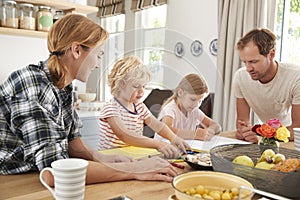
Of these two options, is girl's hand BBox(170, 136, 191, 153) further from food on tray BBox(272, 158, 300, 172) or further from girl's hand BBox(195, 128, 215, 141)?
food on tray BBox(272, 158, 300, 172)

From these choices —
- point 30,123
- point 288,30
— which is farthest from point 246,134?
point 288,30

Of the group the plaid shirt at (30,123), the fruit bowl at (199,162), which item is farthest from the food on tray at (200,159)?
the plaid shirt at (30,123)

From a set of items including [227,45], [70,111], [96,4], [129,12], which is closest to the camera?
[70,111]

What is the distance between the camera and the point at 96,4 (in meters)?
5.06

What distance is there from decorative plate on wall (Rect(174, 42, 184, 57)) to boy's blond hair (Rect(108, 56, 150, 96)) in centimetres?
11

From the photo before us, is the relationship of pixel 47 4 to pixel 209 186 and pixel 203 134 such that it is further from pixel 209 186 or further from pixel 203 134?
pixel 209 186

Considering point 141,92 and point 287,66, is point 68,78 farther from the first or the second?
point 287,66

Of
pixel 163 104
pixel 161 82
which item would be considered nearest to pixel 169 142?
pixel 163 104

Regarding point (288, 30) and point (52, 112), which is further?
point (288, 30)

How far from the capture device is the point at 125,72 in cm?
93

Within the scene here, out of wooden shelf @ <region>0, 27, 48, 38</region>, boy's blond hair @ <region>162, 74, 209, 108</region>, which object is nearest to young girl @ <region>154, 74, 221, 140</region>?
boy's blond hair @ <region>162, 74, 209, 108</region>

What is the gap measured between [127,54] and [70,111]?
0.46 m

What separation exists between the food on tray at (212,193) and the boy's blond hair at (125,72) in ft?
1.23

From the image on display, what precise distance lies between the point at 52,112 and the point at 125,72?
31 cm
